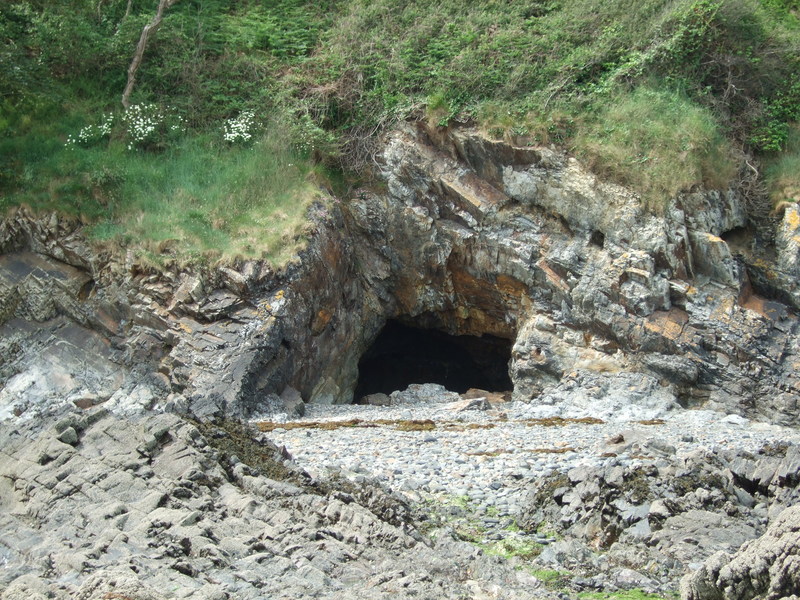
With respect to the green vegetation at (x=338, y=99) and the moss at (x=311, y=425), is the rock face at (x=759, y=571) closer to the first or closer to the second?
the moss at (x=311, y=425)

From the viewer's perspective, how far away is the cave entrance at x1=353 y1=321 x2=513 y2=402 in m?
21.6

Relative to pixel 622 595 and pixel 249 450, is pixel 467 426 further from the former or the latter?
pixel 622 595

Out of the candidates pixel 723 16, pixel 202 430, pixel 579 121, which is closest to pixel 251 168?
pixel 579 121

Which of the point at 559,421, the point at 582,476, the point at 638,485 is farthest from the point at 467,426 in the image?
the point at 638,485

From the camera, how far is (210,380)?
632 inches

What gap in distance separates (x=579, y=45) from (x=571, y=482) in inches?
525

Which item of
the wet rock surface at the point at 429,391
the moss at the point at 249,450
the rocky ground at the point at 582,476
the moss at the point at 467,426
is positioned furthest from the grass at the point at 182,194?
the moss at the point at 249,450

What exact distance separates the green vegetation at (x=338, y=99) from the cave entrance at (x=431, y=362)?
14.1 feet

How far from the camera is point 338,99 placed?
21016mm

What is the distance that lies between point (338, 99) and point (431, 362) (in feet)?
22.4

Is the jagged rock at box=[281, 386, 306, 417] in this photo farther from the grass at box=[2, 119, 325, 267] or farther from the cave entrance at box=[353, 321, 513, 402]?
the cave entrance at box=[353, 321, 513, 402]

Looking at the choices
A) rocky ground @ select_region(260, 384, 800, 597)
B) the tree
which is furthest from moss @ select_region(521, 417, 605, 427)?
the tree

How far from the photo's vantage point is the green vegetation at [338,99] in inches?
727

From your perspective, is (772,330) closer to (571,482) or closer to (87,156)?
(571,482)
